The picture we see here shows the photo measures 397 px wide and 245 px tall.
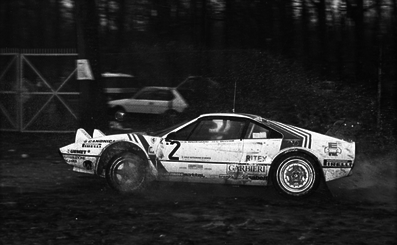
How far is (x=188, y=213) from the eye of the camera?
26.4 feet

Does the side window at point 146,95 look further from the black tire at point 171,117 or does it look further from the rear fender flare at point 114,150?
the rear fender flare at point 114,150

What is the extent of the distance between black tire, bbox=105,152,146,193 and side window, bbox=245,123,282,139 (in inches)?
60.8

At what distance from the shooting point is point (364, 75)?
599 inches

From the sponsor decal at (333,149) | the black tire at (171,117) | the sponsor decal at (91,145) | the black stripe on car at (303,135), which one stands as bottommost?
the black tire at (171,117)

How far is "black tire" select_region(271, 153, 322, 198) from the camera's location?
30.0 feet

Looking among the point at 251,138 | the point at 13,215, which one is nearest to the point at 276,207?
the point at 251,138

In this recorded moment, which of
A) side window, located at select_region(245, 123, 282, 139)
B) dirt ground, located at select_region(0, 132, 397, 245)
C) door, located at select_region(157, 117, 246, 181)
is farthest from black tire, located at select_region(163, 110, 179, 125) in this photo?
side window, located at select_region(245, 123, 282, 139)

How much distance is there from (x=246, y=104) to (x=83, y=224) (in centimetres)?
927

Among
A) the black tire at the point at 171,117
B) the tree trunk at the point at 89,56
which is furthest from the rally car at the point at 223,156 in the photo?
the black tire at the point at 171,117

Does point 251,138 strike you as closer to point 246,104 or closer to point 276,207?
point 276,207

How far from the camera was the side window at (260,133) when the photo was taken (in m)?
9.38

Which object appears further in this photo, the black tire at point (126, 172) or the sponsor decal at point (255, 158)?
the black tire at point (126, 172)

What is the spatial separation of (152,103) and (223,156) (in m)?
8.57

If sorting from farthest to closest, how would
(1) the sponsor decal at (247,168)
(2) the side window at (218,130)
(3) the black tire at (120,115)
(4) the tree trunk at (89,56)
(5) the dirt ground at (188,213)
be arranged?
(3) the black tire at (120,115) < (4) the tree trunk at (89,56) < (2) the side window at (218,130) < (1) the sponsor decal at (247,168) < (5) the dirt ground at (188,213)
